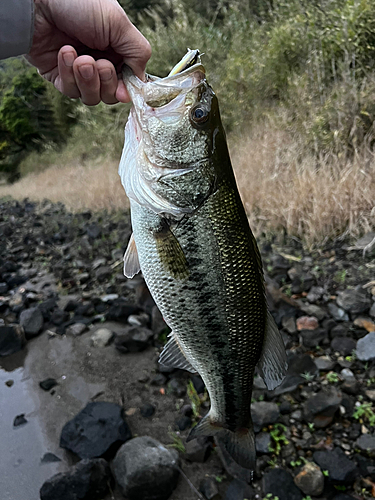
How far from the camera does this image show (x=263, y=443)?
8.45 ft

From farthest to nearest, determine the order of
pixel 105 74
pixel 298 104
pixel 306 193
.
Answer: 1. pixel 298 104
2. pixel 306 193
3. pixel 105 74

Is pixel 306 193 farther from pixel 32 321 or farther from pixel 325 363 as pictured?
pixel 32 321

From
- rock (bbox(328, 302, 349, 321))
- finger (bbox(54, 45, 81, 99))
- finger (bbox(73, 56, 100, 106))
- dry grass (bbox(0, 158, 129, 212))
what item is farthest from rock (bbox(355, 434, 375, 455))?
dry grass (bbox(0, 158, 129, 212))

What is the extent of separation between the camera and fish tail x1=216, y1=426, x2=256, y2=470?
5.92ft

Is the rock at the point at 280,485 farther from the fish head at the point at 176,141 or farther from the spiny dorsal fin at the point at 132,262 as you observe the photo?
the fish head at the point at 176,141

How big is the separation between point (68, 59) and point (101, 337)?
9.02 ft

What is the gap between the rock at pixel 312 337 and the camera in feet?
10.9

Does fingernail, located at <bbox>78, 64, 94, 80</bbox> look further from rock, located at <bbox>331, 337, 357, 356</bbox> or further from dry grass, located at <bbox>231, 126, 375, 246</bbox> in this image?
dry grass, located at <bbox>231, 126, 375, 246</bbox>

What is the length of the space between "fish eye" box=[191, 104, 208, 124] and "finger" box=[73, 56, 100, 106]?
28.2 inches

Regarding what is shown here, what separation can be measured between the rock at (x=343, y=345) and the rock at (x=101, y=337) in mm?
2190

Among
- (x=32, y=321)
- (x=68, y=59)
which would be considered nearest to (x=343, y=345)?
(x=68, y=59)

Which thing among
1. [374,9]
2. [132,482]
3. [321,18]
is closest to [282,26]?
[321,18]

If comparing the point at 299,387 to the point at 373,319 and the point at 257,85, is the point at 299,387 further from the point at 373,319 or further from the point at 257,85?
the point at 257,85

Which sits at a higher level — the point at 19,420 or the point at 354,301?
the point at 19,420
